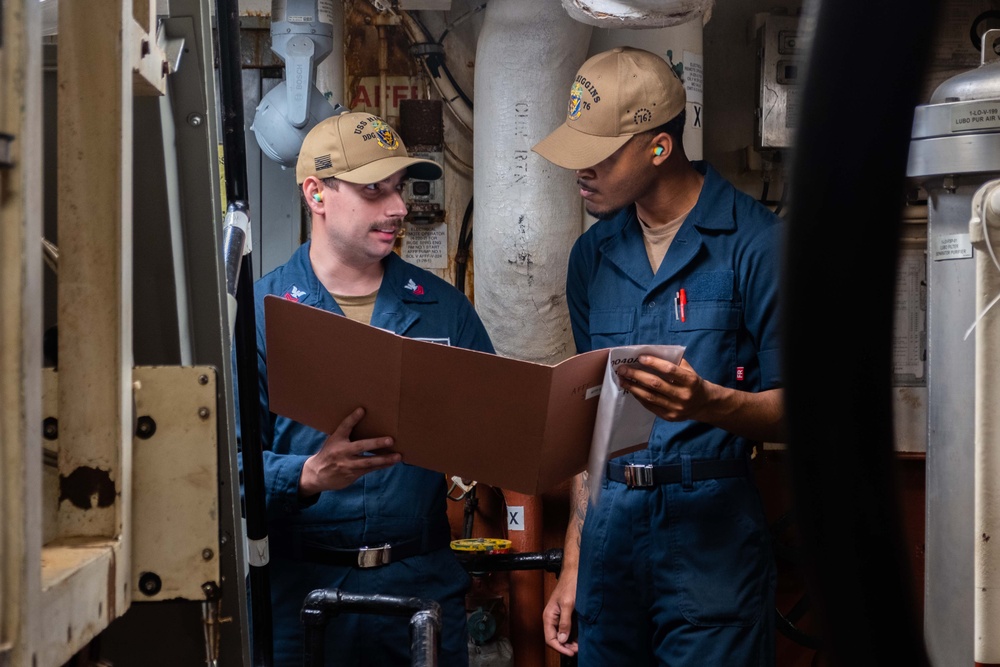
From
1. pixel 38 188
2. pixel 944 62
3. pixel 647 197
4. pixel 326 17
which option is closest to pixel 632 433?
pixel 647 197

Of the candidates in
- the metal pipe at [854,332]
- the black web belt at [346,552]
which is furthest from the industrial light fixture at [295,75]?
the metal pipe at [854,332]

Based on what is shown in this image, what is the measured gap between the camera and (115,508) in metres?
0.80

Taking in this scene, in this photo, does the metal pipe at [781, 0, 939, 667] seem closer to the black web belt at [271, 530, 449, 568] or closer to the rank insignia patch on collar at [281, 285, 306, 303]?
the black web belt at [271, 530, 449, 568]

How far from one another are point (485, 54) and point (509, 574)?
1.44m

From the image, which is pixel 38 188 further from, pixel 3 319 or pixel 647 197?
pixel 647 197

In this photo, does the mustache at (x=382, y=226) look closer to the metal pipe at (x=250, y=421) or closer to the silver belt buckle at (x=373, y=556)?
the silver belt buckle at (x=373, y=556)

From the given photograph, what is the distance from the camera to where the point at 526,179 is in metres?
2.61

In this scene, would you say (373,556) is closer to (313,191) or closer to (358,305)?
(358,305)

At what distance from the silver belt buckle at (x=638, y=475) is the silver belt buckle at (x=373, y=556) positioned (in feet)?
1.61

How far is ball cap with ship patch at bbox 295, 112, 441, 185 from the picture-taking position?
2.15 m

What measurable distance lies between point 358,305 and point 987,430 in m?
1.27

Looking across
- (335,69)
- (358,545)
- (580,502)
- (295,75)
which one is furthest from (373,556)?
(335,69)

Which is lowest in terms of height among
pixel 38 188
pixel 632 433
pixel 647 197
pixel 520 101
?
pixel 632 433

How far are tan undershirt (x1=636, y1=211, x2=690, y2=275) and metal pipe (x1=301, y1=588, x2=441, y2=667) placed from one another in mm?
850
